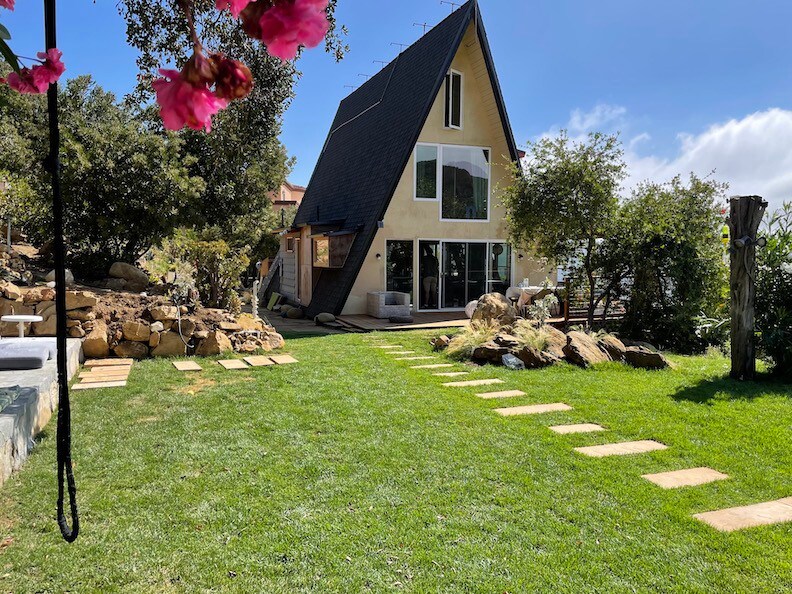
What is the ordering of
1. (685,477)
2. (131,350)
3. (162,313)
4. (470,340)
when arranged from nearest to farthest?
1. (685,477)
2. (131,350)
3. (162,313)
4. (470,340)

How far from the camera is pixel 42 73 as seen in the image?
1.27m

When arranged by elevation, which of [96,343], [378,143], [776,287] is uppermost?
[378,143]

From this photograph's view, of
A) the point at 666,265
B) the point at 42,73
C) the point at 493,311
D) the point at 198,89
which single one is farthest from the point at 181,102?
the point at 666,265

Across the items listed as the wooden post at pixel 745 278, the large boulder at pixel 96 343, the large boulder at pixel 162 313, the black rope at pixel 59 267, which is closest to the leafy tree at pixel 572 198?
the wooden post at pixel 745 278

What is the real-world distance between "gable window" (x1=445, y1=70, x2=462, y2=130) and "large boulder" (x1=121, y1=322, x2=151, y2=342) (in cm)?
1038

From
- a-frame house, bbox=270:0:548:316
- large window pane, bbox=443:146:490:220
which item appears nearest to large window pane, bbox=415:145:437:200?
a-frame house, bbox=270:0:548:316

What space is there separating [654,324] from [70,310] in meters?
10.2

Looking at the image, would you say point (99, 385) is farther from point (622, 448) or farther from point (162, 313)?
point (622, 448)

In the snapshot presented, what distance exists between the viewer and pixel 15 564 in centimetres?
277

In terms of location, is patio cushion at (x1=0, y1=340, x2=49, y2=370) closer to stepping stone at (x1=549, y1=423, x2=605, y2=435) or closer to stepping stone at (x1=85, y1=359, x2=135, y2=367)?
stepping stone at (x1=85, y1=359, x2=135, y2=367)

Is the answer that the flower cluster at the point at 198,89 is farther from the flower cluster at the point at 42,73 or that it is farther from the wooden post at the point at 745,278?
the wooden post at the point at 745,278

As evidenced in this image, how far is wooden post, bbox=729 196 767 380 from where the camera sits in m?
7.23

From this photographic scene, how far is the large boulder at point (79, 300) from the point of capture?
8000 mm

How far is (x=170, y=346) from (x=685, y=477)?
7.19 metres
